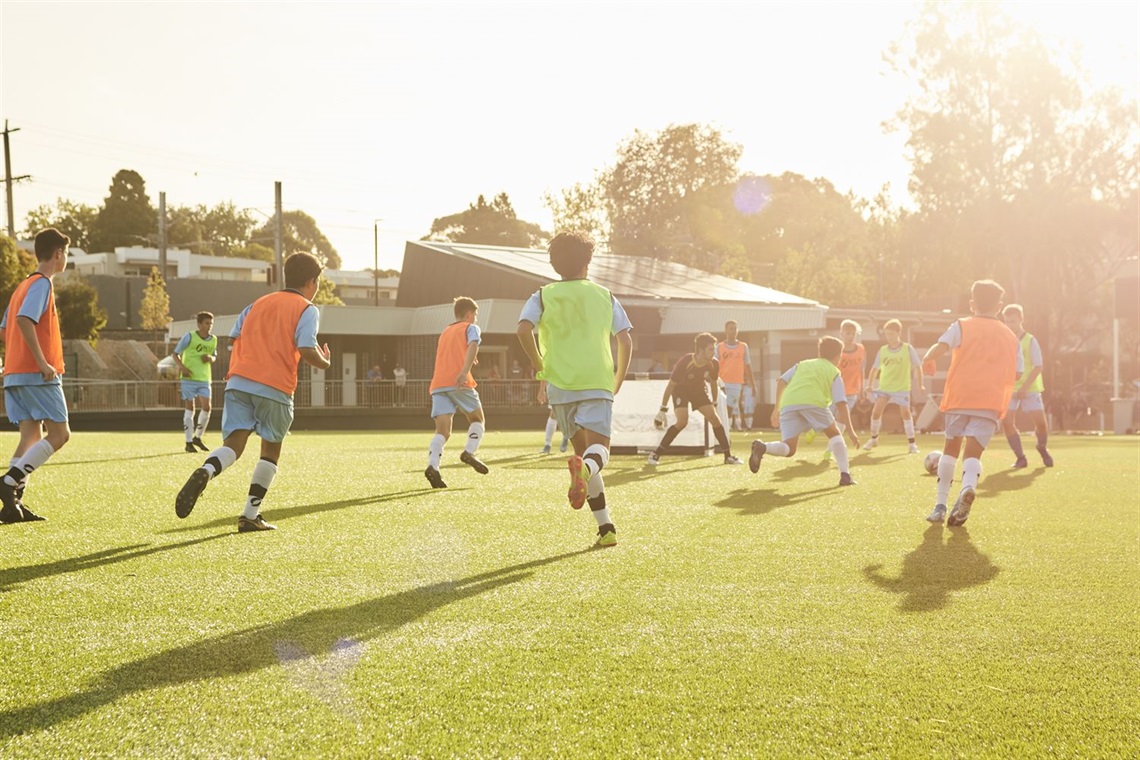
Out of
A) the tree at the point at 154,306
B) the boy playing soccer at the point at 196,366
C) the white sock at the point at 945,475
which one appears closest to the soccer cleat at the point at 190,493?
the white sock at the point at 945,475

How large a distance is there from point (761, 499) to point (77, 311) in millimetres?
40825

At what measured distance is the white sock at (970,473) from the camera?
310 inches

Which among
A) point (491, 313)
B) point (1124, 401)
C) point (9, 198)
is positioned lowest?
point (1124, 401)

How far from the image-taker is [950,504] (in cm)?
896

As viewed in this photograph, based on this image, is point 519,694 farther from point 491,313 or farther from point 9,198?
point 9,198

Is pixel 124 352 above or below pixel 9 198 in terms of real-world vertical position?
below

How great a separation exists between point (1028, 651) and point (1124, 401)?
2789cm

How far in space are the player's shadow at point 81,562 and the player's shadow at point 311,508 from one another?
696 millimetres

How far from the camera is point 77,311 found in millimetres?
44625

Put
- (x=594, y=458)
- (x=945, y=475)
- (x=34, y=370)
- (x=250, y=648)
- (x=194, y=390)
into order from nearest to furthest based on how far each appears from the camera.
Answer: (x=250, y=648)
(x=594, y=458)
(x=34, y=370)
(x=945, y=475)
(x=194, y=390)

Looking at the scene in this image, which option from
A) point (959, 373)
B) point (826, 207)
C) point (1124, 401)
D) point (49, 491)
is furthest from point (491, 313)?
point (826, 207)

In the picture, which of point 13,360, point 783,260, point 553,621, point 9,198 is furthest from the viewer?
point 783,260

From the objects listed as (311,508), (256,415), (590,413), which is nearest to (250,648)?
(590,413)

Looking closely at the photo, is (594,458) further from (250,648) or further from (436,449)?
(436,449)
